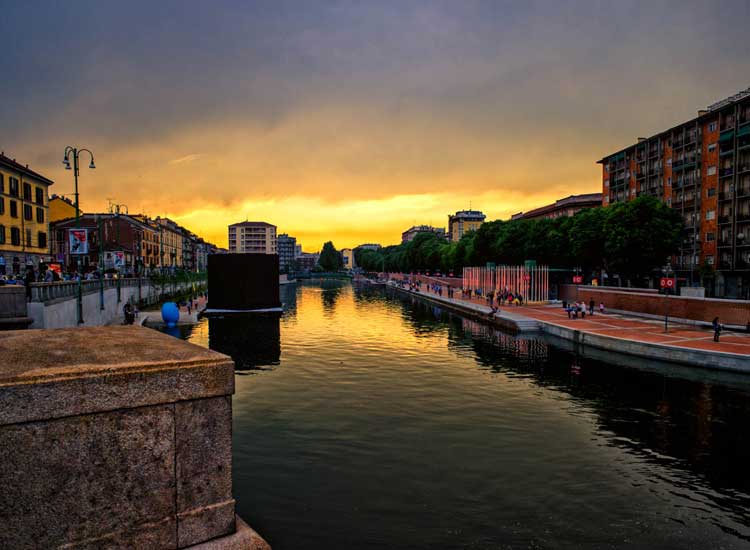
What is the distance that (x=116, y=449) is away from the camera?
151 inches

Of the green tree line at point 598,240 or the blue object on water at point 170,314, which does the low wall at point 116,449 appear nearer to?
the blue object on water at point 170,314

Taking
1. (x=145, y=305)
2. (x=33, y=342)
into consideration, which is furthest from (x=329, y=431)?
(x=145, y=305)

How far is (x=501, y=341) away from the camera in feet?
116

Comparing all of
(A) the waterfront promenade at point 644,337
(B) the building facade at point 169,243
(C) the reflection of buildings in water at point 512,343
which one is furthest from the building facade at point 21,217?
(B) the building facade at point 169,243

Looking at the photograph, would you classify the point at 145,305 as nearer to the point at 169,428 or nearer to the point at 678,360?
the point at 678,360

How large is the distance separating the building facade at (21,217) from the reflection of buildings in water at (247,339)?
953 inches

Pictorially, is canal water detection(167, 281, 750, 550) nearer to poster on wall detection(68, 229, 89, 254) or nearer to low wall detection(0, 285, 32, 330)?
low wall detection(0, 285, 32, 330)

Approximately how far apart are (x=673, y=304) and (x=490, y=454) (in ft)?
106

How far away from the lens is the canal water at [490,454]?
10.3 m

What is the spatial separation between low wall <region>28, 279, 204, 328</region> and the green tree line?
49.4 meters

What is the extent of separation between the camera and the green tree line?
49.2m

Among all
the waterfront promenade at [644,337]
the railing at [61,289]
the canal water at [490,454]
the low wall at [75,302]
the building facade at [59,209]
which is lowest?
the canal water at [490,454]

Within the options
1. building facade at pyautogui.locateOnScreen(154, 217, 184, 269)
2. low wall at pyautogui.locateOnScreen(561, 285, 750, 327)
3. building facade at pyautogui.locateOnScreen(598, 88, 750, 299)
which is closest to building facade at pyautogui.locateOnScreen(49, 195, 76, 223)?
building facade at pyautogui.locateOnScreen(154, 217, 184, 269)

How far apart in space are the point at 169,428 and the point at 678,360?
97.4ft
